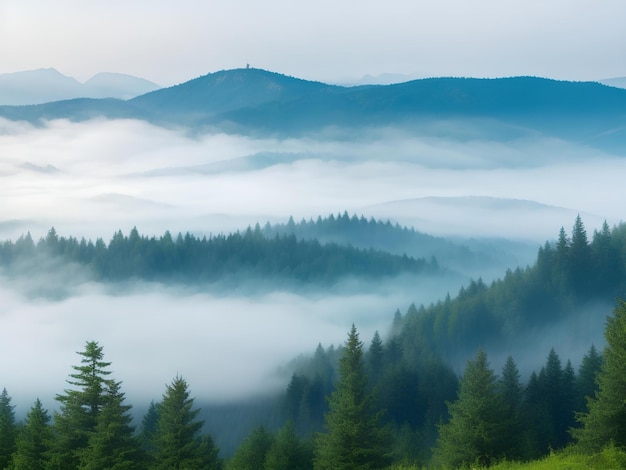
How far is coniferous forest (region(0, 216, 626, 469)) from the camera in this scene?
143 feet

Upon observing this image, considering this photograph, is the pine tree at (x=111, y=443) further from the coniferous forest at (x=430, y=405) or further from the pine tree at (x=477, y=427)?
the pine tree at (x=477, y=427)

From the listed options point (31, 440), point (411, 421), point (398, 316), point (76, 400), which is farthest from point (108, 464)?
point (398, 316)

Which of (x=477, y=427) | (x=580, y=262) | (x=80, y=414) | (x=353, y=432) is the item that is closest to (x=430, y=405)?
(x=580, y=262)

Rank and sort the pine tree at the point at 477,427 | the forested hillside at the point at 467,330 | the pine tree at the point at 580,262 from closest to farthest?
the pine tree at the point at 477,427, the forested hillside at the point at 467,330, the pine tree at the point at 580,262

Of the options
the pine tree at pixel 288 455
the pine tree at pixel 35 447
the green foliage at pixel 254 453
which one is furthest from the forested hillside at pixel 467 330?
the pine tree at pixel 35 447

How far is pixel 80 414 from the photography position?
1849 inches

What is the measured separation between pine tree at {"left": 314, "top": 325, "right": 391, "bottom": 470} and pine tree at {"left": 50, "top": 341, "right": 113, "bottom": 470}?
14.0 m

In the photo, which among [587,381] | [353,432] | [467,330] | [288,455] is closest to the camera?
[353,432]

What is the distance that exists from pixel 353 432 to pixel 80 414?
56.4ft

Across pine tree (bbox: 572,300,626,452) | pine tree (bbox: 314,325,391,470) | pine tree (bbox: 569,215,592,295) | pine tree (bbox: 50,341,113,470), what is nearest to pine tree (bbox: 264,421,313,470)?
pine tree (bbox: 314,325,391,470)

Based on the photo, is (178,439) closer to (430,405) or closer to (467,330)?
(430,405)

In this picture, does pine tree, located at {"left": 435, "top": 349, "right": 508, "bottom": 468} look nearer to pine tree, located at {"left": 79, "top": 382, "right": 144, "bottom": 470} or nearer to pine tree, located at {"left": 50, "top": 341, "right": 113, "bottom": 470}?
pine tree, located at {"left": 79, "top": 382, "right": 144, "bottom": 470}

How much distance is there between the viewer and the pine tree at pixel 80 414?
46.3 meters

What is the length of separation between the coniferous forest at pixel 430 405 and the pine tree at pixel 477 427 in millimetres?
78
